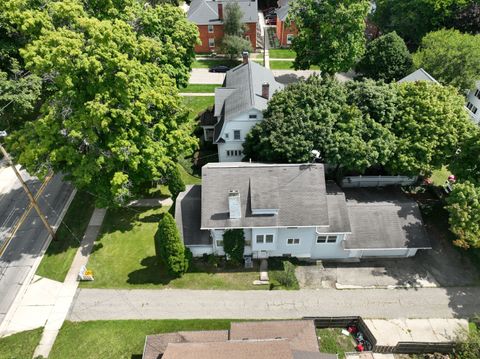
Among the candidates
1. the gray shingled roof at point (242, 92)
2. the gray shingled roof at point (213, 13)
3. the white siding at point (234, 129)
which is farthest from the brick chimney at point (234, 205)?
the gray shingled roof at point (213, 13)

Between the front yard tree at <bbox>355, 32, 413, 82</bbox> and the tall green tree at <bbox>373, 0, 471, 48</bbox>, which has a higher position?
the tall green tree at <bbox>373, 0, 471, 48</bbox>

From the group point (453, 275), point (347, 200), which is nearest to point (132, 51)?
point (347, 200)

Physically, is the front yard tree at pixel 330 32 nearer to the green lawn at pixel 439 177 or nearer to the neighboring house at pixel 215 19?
the neighboring house at pixel 215 19

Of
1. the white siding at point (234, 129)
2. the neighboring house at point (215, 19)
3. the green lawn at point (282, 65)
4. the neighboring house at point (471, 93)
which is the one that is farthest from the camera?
the neighboring house at point (215, 19)

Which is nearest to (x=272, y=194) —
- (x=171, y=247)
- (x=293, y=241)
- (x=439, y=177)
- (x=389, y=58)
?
(x=293, y=241)

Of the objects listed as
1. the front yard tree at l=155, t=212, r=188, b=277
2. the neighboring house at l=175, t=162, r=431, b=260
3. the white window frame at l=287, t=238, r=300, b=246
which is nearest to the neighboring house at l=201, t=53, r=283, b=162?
the neighboring house at l=175, t=162, r=431, b=260

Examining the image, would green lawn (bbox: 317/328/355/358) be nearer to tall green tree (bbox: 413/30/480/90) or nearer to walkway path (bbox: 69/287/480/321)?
walkway path (bbox: 69/287/480/321)
